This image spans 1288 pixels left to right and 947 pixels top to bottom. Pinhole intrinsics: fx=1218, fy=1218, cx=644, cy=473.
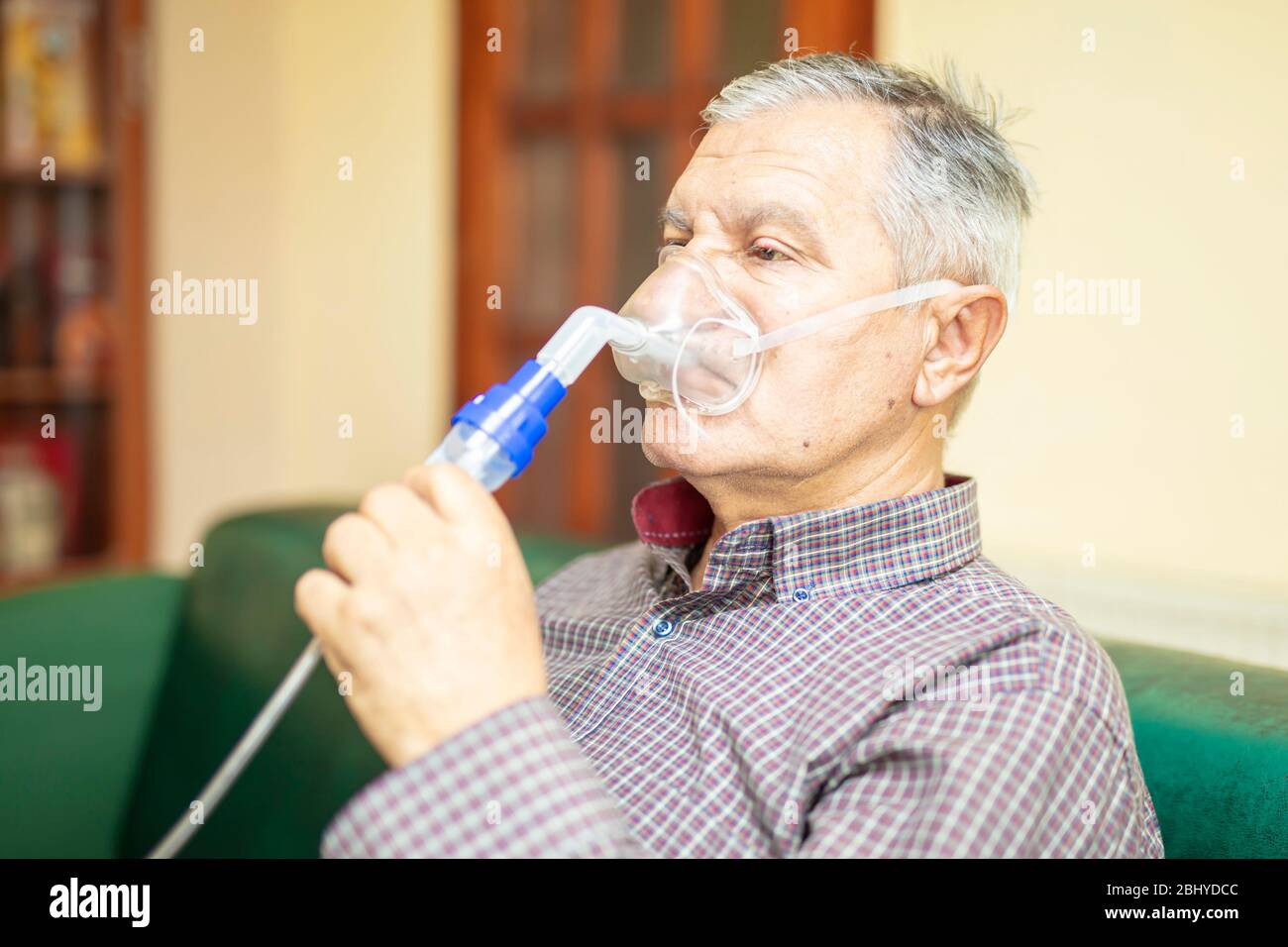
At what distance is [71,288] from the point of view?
2953mm

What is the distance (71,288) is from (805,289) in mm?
2401

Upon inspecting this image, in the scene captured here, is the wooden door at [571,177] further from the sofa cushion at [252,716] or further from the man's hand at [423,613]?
the man's hand at [423,613]

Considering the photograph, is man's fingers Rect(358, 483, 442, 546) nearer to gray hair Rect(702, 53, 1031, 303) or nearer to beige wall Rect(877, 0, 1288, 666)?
gray hair Rect(702, 53, 1031, 303)

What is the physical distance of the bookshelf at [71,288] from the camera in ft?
9.34

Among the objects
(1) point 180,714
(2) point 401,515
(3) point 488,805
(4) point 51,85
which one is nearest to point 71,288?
(4) point 51,85

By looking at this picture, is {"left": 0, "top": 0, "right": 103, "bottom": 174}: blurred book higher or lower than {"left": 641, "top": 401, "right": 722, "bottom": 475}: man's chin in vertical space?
higher

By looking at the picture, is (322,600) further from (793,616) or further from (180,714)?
(180,714)

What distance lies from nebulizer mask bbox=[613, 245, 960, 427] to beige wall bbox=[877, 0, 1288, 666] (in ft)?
1.82

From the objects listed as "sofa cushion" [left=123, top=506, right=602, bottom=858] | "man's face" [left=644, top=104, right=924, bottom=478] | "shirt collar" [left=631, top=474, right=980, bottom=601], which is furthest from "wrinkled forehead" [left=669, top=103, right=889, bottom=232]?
"sofa cushion" [left=123, top=506, right=602, bottom=858]

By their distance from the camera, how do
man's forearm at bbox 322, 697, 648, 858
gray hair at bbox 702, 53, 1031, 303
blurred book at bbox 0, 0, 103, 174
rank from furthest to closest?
blurred book at bbox 0, 0, 103, 174
gray hair at bbox 702, 53, 1031, 303
man's forearm at bbox 322, 697, 648, 858

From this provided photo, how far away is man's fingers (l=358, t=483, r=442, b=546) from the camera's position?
0.88 metres
